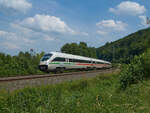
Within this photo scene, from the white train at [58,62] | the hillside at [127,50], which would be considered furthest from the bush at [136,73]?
the hillside at [127,50]

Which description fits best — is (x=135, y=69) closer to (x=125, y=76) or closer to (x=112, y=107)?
(x=125, y=76)

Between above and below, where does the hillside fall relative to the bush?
above

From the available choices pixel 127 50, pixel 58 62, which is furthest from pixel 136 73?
pixel 127 50

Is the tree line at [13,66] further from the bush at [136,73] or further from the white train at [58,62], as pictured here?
the bush at [136,73]

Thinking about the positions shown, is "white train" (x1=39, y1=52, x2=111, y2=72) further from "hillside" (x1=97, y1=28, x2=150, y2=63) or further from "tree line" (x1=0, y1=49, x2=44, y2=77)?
"hillside" (x1=97, y1=28, x2=150, y2=63)

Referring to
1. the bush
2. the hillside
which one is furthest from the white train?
the hillside

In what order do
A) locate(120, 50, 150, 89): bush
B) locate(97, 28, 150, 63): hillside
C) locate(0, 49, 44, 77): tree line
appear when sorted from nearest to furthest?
1. locate(120, 50, 150, 89): bush
2. locate(0, 49, 44, 77): tree line
3. locate(97, 28, 150, 63): hillside

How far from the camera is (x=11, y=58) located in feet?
56.8

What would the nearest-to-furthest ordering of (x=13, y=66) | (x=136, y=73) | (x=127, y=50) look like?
(x=136, y=73) → (x=13, y=66) → (x=127, y=50)

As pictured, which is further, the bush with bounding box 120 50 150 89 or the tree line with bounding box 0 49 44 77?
the tree line with bounding box 0 49 44 77

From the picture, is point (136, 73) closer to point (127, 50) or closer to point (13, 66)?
point (13, 66)

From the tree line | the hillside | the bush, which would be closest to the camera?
the bush

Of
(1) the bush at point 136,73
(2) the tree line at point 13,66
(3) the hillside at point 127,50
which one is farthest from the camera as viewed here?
(3) the hillside at point 127,50

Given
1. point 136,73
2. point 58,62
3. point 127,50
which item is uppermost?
point 127,50
